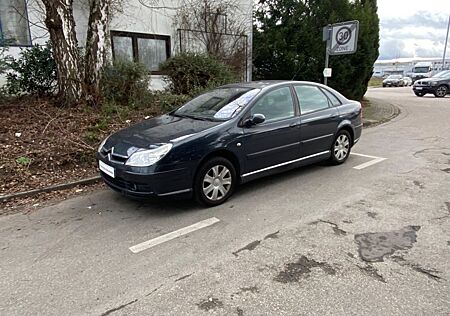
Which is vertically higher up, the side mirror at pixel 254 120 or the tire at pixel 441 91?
the side mirror at pixel 254 120

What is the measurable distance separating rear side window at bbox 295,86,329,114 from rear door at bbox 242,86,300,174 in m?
0.18

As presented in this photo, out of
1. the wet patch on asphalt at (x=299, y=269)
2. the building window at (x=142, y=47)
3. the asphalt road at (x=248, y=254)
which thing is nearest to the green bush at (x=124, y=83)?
the building window at (x=142, y=47)

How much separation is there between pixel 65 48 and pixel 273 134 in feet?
17.8

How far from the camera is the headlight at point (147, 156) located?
3818 mm

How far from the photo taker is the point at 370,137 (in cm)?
855

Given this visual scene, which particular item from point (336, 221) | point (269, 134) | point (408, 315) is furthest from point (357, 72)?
point (408, 315)

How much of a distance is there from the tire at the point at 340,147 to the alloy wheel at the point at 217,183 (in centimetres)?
234

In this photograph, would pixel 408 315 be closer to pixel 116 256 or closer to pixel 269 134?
pixel 116 256

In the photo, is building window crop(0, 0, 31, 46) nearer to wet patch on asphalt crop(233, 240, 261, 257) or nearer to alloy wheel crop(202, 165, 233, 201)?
alloy wheel crop(202, 165, 233, 201)

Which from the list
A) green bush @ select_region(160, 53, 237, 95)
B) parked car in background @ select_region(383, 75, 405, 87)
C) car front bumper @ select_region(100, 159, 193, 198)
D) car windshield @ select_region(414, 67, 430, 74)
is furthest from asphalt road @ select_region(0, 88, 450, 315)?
car windshield @ select_region(414, 67, 430, 74)

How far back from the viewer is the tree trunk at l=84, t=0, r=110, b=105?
7.98m

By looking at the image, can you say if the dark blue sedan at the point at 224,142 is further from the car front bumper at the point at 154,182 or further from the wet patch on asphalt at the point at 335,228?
the wet patch on asphalt at the point at 335,228

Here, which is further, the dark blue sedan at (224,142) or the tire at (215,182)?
the tire at (215,182)

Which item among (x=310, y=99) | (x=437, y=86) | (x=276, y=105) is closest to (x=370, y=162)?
(x=310, y=99)
